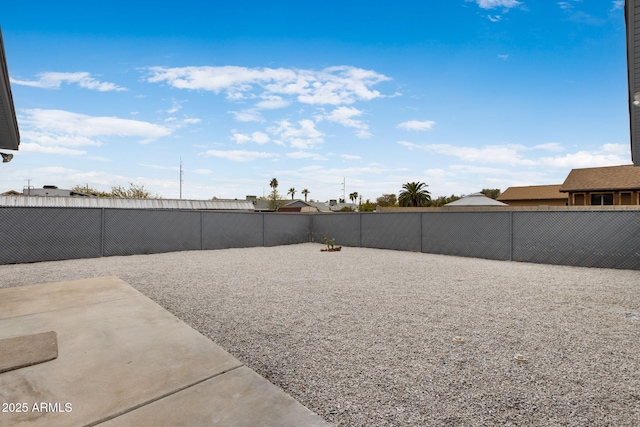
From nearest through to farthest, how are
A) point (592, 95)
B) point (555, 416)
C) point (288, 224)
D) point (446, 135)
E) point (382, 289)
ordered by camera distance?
point (555, 416) < point (382, 289) < point (592, 95) < point (288, 224) < point (446, 135)

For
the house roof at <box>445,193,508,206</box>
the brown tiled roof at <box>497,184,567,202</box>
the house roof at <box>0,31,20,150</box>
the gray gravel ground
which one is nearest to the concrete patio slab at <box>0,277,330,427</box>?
the gray gravel ground

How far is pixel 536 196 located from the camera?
27.3m

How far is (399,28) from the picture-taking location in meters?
11.5

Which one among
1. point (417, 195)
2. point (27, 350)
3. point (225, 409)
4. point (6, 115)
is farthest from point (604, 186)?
point (6, 115)

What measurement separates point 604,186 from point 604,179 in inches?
30.8

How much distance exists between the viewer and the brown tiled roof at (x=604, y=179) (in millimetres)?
19391

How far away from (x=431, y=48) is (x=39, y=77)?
1362cm

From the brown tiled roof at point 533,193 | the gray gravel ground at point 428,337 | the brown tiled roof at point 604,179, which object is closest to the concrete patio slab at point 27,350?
the gray gravel ground at point 428,337

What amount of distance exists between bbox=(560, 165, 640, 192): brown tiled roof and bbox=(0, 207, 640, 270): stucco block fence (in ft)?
57.5

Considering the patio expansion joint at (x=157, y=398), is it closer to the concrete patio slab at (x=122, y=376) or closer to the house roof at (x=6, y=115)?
the concrete patio slab at (x=122, y=376)

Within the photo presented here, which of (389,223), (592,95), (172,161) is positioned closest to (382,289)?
(389,223)

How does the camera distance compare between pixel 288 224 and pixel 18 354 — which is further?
pixel 288 224

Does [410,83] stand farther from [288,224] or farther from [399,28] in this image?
[288,224]

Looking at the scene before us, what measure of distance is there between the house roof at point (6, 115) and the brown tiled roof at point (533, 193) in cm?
3320
